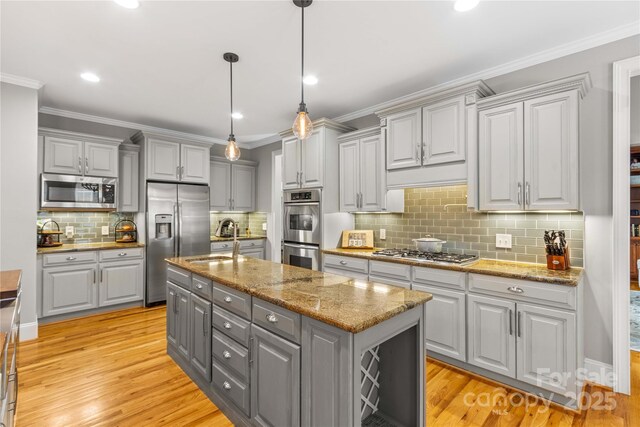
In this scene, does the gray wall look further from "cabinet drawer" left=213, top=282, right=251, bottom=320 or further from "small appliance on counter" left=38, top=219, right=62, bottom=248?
"cabinet drawer" left=213, top=282, right=251, bottom=320

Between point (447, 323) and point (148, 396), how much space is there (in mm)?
2397

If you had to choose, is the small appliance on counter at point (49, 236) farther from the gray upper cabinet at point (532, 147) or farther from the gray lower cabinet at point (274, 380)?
the gray upper cabinet at point (532, 147)

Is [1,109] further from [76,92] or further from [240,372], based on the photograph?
[240,372]

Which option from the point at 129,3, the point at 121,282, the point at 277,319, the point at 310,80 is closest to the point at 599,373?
the point at 277,319

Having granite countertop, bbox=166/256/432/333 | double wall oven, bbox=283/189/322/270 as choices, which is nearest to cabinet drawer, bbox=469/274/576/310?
granite countertop, bbox=166/256/432/333

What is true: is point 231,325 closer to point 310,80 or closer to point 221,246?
point 310,80

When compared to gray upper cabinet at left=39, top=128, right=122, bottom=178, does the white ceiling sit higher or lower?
higher

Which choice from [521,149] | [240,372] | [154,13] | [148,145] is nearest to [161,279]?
[148,145]

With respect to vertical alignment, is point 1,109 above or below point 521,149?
above

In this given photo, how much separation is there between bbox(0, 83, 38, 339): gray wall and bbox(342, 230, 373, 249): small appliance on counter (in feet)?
11.1

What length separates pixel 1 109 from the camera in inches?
122

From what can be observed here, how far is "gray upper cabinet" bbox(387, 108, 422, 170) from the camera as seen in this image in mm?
3098

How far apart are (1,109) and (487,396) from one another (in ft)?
16.4

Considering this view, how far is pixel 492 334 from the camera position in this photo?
2.43 meters
